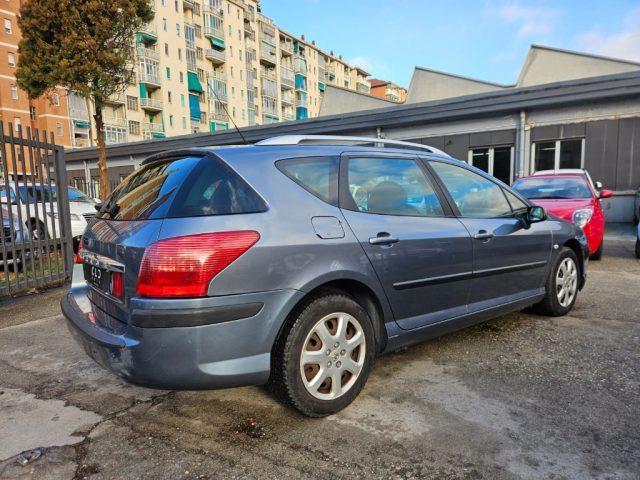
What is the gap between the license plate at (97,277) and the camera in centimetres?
241

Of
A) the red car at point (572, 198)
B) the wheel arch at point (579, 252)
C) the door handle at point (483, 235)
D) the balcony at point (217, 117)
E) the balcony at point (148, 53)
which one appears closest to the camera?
the door handle at point (483, 235)

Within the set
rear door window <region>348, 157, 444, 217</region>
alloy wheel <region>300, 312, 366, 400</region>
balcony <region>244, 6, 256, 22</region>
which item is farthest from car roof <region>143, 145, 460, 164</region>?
balcony <region>244, 6, 256, 22</region>

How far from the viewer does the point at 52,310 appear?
17.2 feet

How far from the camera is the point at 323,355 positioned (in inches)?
96.3

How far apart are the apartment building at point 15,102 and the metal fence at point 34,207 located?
45974mm

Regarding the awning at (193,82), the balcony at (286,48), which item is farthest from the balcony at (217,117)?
the balcony at (286,48)

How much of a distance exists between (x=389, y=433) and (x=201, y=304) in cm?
122

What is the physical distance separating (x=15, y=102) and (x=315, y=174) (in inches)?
2236

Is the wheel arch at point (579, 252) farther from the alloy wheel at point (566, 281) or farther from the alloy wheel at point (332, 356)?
the alloy wheel at point (332, 356)

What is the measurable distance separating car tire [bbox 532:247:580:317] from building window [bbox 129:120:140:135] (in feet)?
157

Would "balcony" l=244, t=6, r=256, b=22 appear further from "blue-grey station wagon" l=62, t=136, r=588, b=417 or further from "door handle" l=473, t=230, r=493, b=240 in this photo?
"door handle" l=473, t=230, r=493, b=240

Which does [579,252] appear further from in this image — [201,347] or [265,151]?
[201,347]

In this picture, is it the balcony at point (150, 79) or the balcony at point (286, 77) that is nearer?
the balcony at point (150, 79)

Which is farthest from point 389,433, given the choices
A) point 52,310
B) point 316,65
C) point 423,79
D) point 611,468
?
point 316,65
